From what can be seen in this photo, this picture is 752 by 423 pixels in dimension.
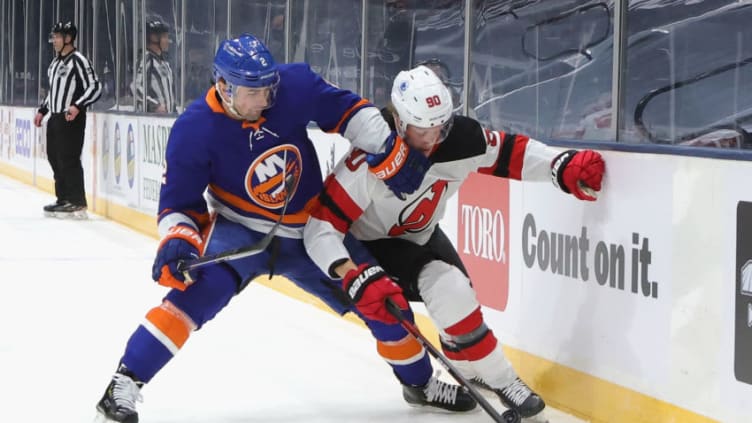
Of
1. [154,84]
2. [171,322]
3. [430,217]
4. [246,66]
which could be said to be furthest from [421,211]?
[154,84]

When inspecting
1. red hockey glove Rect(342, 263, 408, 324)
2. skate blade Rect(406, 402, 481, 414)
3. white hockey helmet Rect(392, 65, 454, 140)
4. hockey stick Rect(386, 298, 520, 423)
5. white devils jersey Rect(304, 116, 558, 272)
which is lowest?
skate blade Rect(406, 402, 481, 414)

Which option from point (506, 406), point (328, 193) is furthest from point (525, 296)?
point (328, 193)

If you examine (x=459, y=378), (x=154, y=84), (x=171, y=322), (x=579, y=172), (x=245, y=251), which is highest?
(x=154, y=84)

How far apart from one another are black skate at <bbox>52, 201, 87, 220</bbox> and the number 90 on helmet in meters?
6.08

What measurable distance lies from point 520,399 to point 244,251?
791 millimetres

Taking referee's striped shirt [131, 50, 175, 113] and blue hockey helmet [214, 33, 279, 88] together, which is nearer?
blue hockey helmet [214, 33, 279, 88]

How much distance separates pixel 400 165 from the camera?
2938 millimetres

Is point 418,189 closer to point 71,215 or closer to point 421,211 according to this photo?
point 421,211

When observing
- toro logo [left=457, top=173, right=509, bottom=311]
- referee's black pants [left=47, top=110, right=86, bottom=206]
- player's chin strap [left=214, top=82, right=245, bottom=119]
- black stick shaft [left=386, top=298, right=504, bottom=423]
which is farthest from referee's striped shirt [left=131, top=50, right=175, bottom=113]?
black stick shaft [left=386, top=298, right=504, bottom=423]

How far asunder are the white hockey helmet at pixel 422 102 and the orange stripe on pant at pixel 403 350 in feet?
1.94

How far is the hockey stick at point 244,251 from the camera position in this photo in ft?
9.54

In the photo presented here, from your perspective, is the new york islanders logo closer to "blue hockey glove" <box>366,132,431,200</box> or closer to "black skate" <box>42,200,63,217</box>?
"blue hockey glove" <box>366,132,431,200</box>

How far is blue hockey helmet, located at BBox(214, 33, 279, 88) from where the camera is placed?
293 cm

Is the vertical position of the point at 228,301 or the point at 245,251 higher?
the point at 245,251
